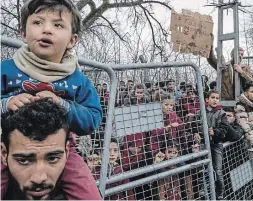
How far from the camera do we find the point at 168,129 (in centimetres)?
289

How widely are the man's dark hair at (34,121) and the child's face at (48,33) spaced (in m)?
0.22

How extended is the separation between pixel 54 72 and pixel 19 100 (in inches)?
7.7

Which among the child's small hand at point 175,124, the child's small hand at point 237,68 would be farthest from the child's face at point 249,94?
the child's small hand at point 175,124

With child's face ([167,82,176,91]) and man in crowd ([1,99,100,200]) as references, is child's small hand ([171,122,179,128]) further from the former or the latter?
man in crowd ([1,99,100,200])

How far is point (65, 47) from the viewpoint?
Result: 1.36 metres

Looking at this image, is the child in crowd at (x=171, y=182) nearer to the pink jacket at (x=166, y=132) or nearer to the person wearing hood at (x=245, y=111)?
the pink jacket at (x=166, y=132)

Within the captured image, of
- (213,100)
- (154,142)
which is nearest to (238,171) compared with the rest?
(213,100)

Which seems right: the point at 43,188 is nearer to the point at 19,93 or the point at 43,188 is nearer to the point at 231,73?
the point at 19,93

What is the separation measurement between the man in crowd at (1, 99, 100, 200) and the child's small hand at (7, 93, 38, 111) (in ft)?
0.14

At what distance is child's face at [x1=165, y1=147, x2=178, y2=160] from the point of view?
287 cm

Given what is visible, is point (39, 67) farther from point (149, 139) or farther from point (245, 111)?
point (245, 111)

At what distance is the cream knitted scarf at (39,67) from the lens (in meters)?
1.33

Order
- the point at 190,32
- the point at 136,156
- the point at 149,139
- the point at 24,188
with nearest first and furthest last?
the point at 24,188, the point at 136,156, the point at 149,139, the point at 190,32

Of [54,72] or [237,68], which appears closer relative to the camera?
[54,72]
